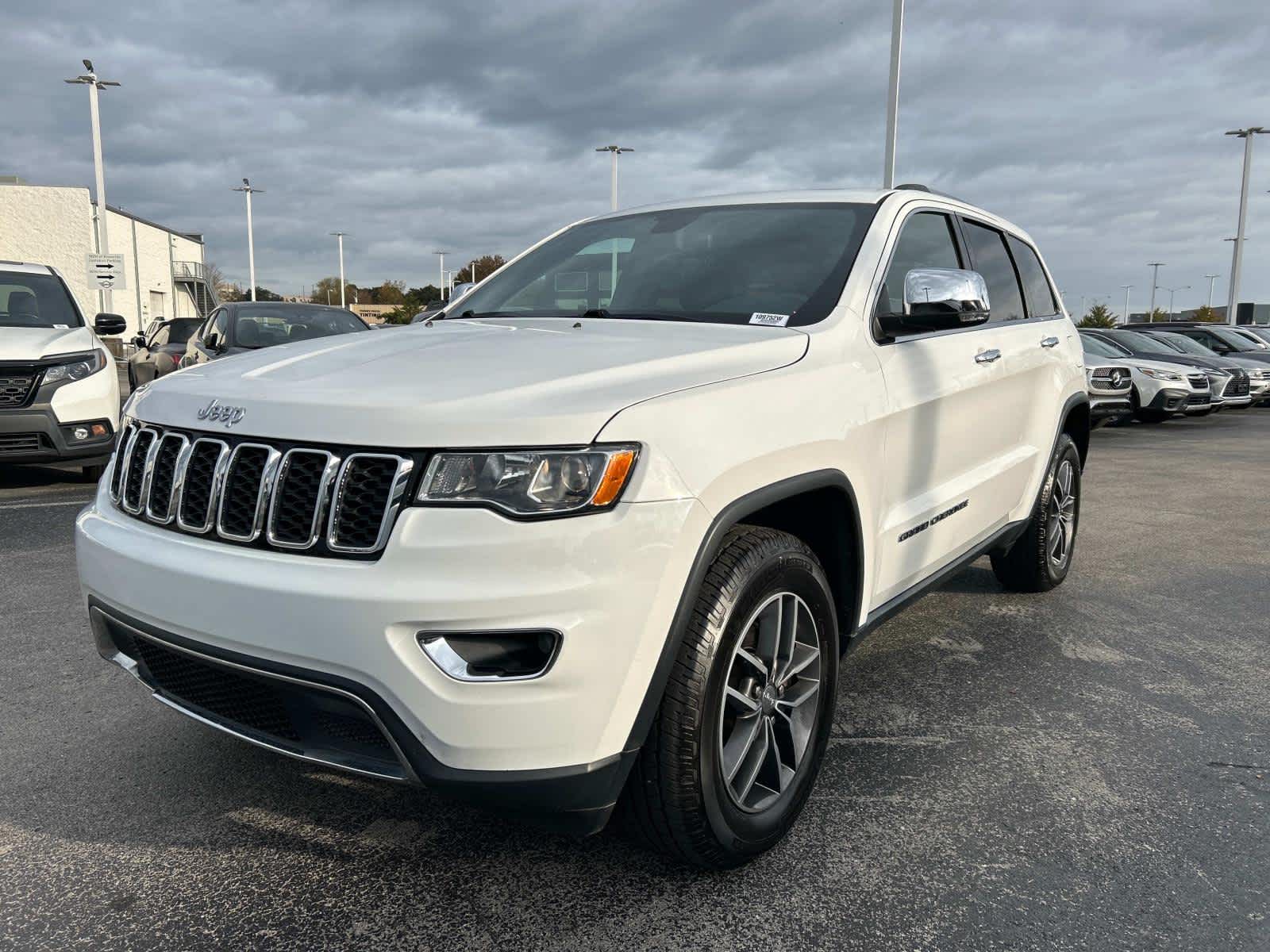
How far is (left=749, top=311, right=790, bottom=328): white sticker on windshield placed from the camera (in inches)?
112

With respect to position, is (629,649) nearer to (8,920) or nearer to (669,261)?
(8,920)

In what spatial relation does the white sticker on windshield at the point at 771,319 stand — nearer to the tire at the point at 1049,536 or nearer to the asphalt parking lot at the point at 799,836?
the asphalt parking lot at the point at 799,836

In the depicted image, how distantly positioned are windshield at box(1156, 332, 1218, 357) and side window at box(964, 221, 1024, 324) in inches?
674

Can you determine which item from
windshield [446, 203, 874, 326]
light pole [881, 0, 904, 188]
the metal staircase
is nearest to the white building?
the metal staircase

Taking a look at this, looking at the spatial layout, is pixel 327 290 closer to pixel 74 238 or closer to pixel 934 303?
pixel 74 238

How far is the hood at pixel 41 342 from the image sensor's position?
287 inches

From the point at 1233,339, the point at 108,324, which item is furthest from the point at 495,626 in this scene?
the point at 1233,339

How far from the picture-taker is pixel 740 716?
2.44 m

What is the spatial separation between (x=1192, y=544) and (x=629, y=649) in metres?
5.62

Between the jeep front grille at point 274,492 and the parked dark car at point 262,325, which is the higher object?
the parked dark car at point 262,325

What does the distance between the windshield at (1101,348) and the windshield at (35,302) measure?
1425 centimetres

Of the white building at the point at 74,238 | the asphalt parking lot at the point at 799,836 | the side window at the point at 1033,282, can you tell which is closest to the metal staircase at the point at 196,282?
the white building at the point at 74,238

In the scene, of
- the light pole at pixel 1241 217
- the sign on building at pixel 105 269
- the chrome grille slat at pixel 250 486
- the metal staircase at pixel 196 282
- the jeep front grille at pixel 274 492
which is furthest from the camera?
the metal staircase at pixel 196 282

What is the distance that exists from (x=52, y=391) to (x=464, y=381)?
6.49 m
